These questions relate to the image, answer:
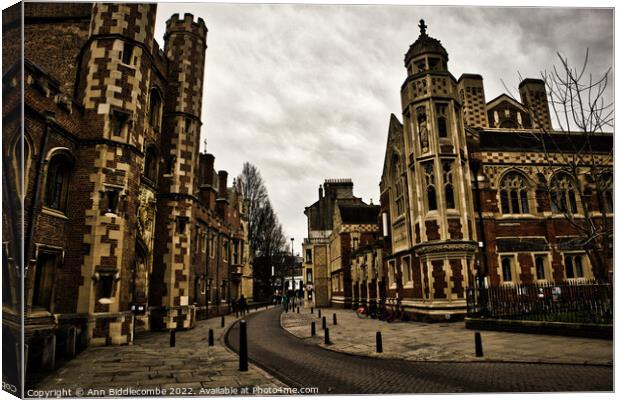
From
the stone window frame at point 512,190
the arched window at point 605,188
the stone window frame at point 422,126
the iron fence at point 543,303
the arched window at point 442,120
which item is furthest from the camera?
the stone window frame at point 512,190

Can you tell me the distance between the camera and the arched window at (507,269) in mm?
19859

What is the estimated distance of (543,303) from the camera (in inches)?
552

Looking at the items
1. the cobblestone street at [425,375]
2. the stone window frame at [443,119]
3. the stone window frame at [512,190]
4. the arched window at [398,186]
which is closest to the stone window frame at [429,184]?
the stone window frame at [443,119]

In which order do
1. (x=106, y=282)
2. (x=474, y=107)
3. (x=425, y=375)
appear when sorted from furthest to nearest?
(x=474, y=107)
(x=106, y=282)
(x=425, y=375)

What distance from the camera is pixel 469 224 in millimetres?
18734

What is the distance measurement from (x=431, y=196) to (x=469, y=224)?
7.72 ft

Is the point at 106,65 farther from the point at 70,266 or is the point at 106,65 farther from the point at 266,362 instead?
the point at 266,362

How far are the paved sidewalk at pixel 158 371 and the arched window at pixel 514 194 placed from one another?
1750cm

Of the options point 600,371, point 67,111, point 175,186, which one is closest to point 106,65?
point 67,111

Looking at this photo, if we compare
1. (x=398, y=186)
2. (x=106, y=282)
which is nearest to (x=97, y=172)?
(x=106, y=282)

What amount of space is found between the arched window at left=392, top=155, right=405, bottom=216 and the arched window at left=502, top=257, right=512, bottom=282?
6.08m

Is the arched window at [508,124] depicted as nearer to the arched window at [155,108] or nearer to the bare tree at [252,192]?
the arched window at [155,108]

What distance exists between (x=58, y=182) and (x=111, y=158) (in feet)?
6.22

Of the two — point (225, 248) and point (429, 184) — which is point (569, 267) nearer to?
point (429, 184)
